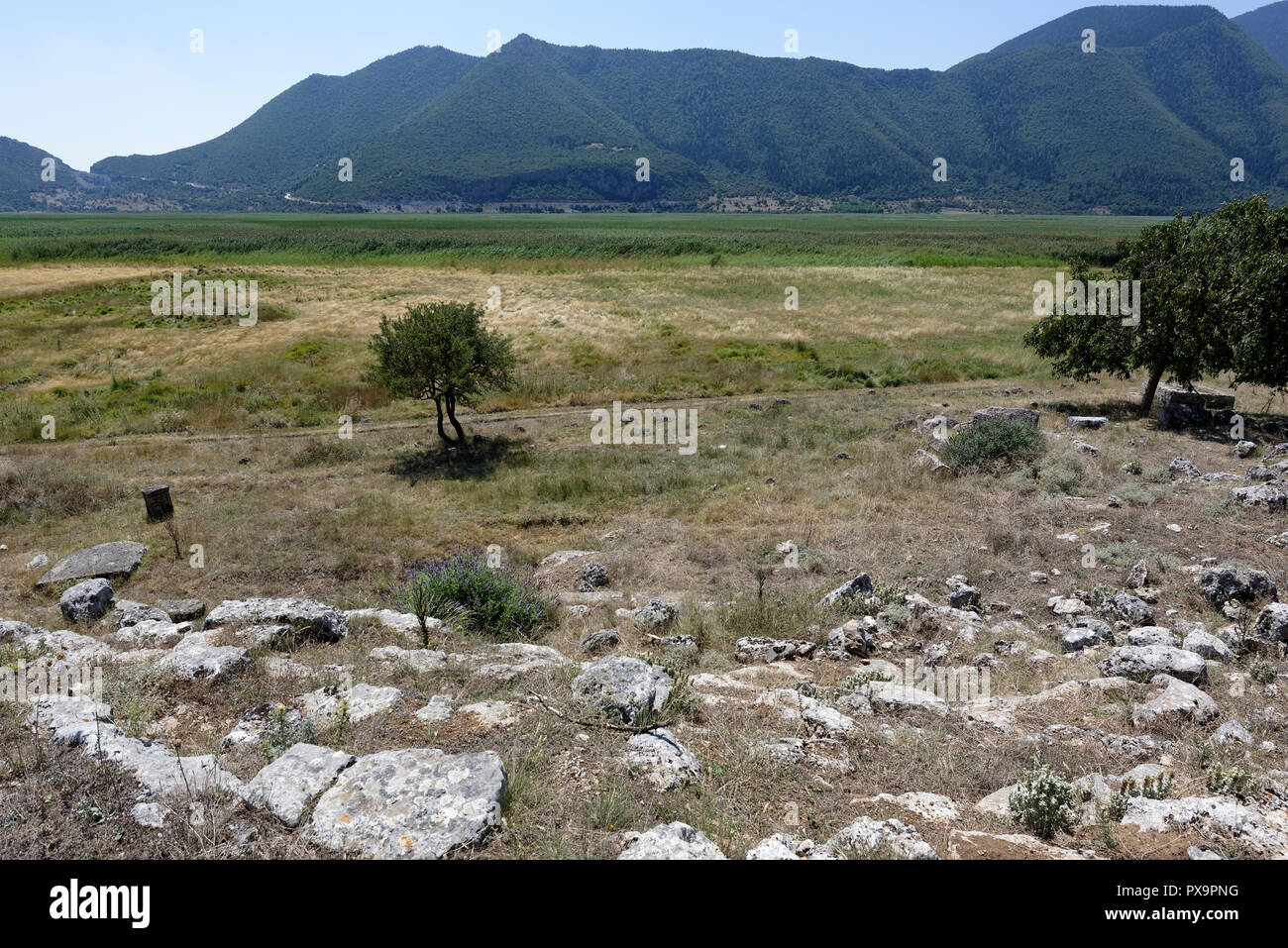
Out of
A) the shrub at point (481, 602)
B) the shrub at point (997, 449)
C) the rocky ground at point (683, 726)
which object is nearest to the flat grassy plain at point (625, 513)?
the rocky ground at point (683, 726)

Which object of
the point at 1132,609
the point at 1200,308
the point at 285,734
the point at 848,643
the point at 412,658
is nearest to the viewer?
the point at 285,734

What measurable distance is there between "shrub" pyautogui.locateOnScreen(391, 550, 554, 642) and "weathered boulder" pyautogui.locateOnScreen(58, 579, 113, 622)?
4.33 m

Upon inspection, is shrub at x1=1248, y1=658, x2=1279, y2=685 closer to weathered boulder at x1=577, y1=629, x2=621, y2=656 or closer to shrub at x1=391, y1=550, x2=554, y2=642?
weathered boulder at x1=577, y1=629, x2=621, y2=656

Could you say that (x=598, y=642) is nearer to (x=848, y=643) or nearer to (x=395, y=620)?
(x=395, y=620)

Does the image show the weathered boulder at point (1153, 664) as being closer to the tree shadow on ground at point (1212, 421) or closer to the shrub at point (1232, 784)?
the shrub at point (1232, 784)

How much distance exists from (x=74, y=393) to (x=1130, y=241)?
131ft

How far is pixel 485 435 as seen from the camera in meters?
22.9

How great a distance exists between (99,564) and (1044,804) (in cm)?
1480

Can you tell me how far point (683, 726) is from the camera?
6.23 m

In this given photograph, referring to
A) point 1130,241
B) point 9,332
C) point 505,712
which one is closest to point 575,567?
point 505,712

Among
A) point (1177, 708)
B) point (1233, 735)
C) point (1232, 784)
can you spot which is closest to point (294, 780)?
point (1232, 784)

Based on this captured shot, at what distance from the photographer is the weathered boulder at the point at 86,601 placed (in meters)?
10.2

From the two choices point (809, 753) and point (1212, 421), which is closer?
point (809, 753)
